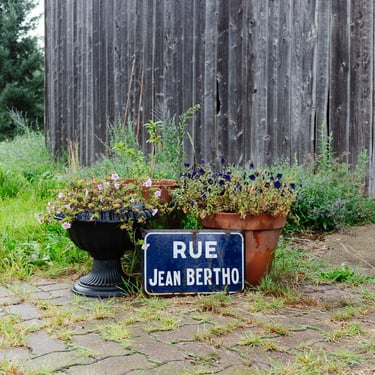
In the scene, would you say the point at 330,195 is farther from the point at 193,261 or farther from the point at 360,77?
the point at 193,261

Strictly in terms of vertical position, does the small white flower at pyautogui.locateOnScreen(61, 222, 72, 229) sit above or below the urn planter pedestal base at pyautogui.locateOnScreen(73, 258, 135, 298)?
above

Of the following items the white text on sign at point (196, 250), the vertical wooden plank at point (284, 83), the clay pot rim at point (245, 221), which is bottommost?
the white text on sign at point (196, 250)

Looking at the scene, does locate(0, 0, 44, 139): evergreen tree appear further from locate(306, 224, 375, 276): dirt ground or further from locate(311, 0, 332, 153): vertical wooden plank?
locate(306, 224, 375, 276): dirt ground

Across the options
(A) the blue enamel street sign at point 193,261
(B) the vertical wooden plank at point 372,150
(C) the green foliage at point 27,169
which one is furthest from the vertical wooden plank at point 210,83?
Answer: (A) the blue enamel street sign at point 193,261

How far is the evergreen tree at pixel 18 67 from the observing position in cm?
1706

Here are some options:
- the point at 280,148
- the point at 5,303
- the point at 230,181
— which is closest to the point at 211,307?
the point at 230,181

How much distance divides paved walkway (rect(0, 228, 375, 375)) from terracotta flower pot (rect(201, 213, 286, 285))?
0.19 metres

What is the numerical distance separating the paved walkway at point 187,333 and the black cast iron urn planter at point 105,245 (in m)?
0.13

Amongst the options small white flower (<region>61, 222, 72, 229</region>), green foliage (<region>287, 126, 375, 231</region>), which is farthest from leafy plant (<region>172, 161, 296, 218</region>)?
green foliage (<region>287, 126, 375, 231</region>)

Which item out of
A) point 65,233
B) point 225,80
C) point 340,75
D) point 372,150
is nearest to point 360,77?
point 340,75

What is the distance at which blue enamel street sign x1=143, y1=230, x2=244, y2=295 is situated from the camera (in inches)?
130

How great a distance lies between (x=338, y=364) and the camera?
2.29 m

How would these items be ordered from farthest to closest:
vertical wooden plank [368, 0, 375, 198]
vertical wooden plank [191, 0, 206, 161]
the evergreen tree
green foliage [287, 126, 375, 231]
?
the evergreen tree < vertical wooden plank [191, 0, 206, 161] < vertical wooden plank [368, 0, 375, 198] < green foliage [287, 126, 375, 231]

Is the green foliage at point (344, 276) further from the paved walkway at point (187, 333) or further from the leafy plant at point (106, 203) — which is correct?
the leafy plant at point (106, 203)
